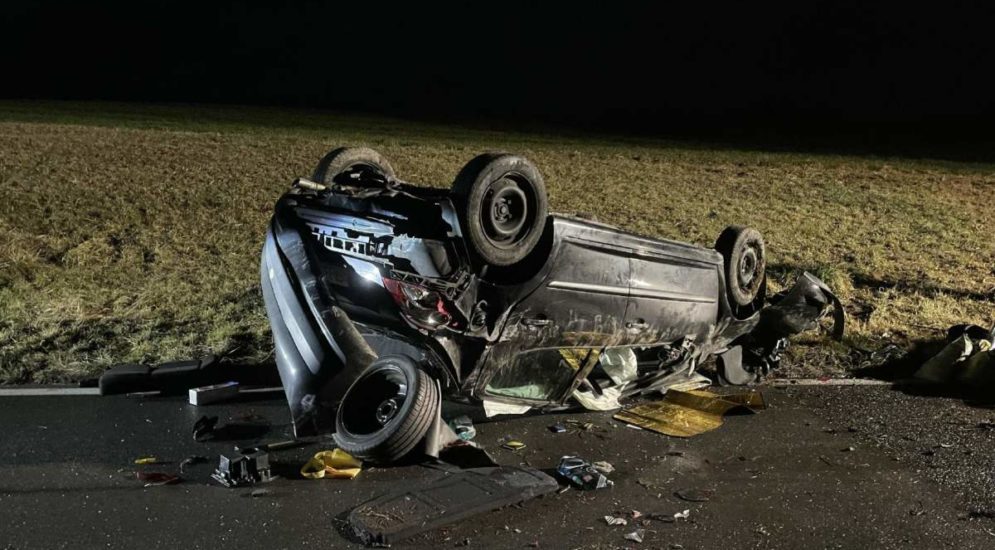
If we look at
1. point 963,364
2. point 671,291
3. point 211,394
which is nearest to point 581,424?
point 671,291

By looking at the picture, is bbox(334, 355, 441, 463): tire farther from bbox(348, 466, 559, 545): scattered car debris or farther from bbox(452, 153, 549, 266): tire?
bbox(452, 153, 549, 266): tire

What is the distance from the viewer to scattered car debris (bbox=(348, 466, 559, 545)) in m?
3.98

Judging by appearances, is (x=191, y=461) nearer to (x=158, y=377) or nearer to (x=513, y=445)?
(x=158, y=377)

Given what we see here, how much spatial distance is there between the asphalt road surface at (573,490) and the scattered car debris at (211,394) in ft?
0.27

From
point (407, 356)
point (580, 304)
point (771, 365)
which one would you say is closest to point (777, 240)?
point (771, 365)

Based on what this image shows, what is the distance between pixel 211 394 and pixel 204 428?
0.68 meters

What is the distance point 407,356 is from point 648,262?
1621 millimetres

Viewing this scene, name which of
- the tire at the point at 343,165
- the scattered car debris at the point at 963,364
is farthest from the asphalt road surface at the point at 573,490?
the tire at the point at 343,165

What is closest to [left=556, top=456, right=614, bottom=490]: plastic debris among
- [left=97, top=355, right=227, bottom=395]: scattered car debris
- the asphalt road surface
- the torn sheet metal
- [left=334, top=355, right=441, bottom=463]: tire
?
the asphalt road surface

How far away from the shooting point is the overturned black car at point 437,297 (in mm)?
4762

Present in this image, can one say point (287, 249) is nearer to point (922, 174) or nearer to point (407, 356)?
point (407, 356)

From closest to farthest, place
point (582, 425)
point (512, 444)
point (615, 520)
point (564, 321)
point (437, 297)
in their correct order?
point (615, 520) → point (437, 297) → point (564, 321) → point (512, 444) → point (582, 425)

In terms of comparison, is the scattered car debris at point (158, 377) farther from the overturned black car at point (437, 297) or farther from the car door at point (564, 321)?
the car door at point (564, 321)

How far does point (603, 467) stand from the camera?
16.1 ft
